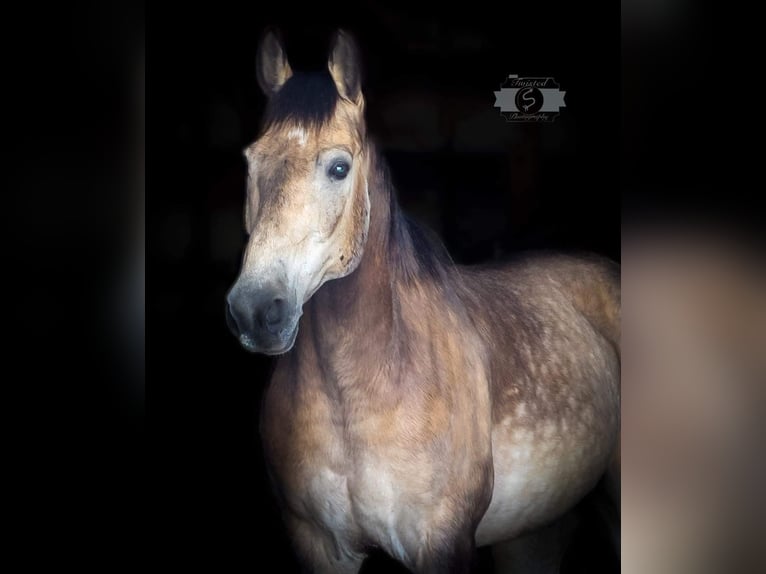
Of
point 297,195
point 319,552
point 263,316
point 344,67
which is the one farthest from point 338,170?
point 319,552

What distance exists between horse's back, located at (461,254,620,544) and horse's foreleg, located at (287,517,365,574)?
1.01 feet

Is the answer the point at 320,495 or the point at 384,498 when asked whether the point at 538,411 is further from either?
the point at 320,495

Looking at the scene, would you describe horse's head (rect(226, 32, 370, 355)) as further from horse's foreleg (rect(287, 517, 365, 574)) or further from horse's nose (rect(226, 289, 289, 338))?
horse's foreleg (rect(287, 517, 365, 574))

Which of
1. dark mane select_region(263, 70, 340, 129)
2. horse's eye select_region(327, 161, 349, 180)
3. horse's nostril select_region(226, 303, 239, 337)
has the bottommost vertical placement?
horse's nostril select_region(226, 303, 239, 337)

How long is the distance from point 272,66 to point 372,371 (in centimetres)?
72

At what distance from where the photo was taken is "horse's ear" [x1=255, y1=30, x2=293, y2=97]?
5.55ft

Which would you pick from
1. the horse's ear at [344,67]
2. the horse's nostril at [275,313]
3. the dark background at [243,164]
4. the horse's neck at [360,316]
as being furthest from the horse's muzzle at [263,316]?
the horse's ear at [344,67]

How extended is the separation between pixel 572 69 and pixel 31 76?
4.32ft

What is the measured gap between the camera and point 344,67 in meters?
1.65

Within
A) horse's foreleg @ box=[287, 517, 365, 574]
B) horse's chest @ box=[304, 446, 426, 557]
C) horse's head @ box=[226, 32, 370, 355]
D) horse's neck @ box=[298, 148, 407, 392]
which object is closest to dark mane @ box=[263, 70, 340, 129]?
horse's head @ box=[226, 32, 370, 355]

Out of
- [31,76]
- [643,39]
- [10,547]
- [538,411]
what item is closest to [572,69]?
[643,39]

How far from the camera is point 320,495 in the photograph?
168 centimetres

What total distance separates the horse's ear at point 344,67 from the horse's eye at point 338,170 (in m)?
0.17

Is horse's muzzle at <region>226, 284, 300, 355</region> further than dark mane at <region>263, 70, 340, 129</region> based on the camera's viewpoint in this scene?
No
